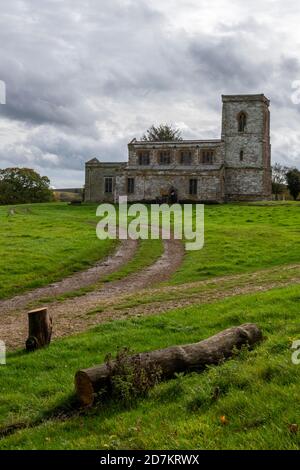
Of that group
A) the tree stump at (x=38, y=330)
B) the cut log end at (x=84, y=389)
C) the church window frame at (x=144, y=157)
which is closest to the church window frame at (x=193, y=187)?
the church window frame at (x=144, y=157)

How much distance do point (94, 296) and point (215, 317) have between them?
6.91 metres

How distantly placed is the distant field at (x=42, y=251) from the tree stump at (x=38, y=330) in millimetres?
8268

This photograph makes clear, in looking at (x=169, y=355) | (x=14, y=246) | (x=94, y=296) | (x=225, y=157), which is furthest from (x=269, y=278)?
(x=225, y=157)

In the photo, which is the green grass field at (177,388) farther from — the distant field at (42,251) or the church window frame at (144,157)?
the church window frame at (144,157)

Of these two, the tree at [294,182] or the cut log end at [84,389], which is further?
the tree at [294,182]

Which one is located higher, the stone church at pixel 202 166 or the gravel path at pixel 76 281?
the stone church at pixel 202 166

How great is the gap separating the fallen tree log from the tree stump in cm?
359

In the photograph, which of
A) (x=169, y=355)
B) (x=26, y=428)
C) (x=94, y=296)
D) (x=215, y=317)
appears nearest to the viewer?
(x=26, y=428)

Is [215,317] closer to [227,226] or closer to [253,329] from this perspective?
[253,329]

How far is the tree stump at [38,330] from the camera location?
12086 mm

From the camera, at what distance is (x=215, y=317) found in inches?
530

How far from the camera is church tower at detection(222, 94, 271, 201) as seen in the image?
74312 millimetres

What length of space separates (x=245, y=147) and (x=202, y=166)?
6.97 meters

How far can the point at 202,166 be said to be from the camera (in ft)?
245
